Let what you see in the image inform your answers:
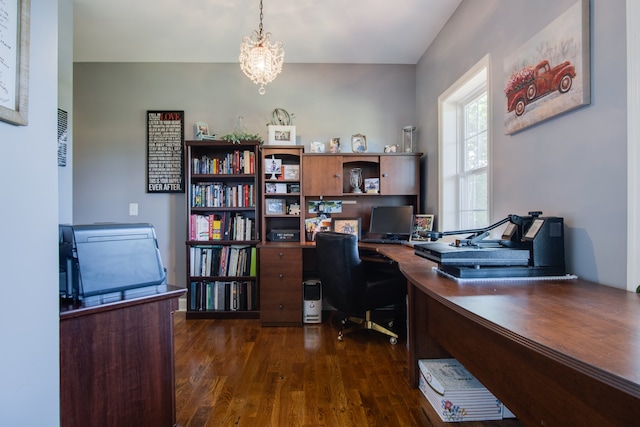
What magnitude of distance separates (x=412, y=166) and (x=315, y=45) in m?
1.61

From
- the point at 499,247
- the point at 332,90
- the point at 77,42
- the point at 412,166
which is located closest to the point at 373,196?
the point at 412,166

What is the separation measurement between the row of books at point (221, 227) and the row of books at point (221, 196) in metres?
0.13

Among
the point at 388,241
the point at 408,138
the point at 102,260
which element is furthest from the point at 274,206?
the point at 102,260

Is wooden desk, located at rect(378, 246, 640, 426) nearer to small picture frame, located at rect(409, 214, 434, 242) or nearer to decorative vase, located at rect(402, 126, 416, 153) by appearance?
small picture frame, located at rect(409, 214, 434, 242)

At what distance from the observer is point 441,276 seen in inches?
52.9

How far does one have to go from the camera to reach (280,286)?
291cm

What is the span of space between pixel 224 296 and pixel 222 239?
0.61 metres

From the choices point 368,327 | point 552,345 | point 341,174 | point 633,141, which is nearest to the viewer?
point 552,345

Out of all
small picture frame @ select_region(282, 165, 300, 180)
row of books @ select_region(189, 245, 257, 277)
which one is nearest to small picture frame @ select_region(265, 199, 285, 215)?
small picture frame @ select_region(282, 165, 300, 180)

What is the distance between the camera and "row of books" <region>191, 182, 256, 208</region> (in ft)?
10.5

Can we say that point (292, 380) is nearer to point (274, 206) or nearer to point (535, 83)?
point (274, 206)

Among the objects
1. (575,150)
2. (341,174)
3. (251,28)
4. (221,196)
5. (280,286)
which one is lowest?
(280,286)

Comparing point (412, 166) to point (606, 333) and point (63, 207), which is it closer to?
point (606, 333)

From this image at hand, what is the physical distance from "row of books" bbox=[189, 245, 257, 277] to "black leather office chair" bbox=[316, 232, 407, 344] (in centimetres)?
93
